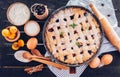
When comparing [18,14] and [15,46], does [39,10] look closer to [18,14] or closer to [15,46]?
[18,14]

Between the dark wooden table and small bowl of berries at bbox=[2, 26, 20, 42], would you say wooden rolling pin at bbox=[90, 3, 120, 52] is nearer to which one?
the dark wooden table

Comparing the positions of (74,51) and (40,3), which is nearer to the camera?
(74,51)

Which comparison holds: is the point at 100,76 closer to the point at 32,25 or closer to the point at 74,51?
the point at 74,51

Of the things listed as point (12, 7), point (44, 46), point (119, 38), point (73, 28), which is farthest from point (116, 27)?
point (12, 7)

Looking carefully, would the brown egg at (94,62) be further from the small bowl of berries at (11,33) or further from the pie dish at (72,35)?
the small bowl of berries at (11,33)

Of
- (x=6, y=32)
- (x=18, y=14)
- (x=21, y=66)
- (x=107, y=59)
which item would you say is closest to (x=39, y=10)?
(x=18, y=14)

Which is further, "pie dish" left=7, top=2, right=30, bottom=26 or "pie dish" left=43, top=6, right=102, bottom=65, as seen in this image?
"pie dish" left=7, top=2, right=30, bottom=26

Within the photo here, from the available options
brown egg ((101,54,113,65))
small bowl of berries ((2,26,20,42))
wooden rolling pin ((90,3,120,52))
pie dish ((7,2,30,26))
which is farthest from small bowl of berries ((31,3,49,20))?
brown egg ((101,54,113,65))

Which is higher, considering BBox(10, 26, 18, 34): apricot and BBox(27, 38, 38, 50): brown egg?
BBox(10, 26, 18, 34): apricot
